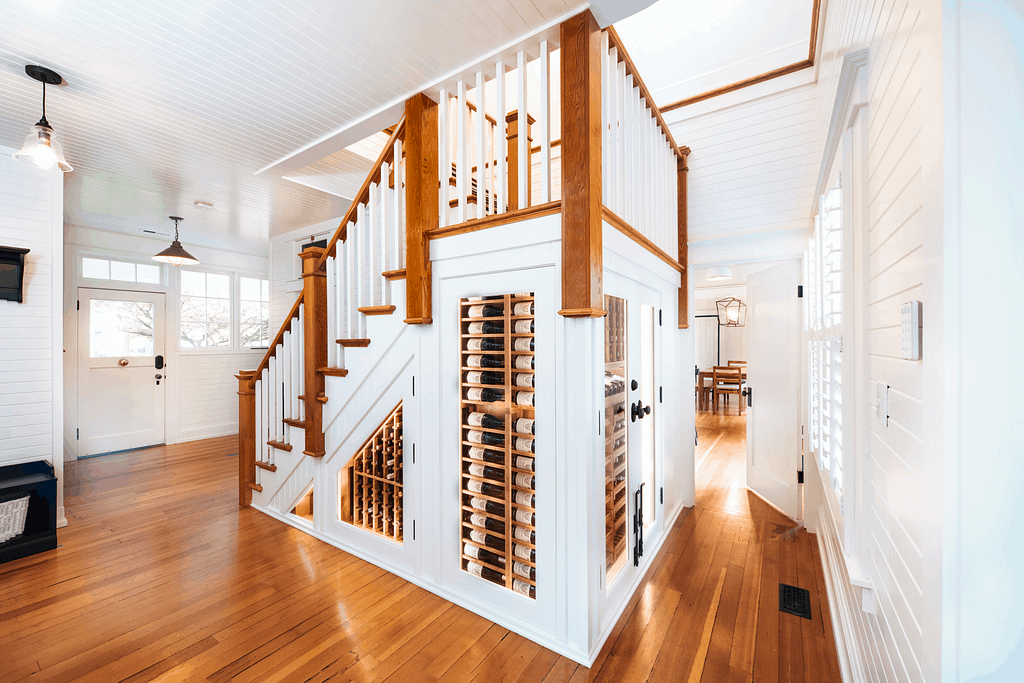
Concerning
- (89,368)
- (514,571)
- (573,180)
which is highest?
(573,180)

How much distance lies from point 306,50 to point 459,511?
2460 mm

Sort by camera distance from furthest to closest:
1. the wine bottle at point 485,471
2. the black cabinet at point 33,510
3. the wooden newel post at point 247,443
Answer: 1. the wooden newel post at point 247,443
2. the black cabinet at point 33,510
3. the wine bottle at point 485,471

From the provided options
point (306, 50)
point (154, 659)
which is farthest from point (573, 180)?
point (154, 659)

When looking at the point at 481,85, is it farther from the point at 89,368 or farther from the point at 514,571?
the point at 89,368

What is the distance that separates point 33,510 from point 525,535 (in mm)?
3435

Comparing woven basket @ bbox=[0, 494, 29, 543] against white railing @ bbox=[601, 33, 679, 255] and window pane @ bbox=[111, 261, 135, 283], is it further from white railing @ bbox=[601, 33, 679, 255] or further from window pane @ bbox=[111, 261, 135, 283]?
white railing @ bbox=[601, 33, 679, 255]

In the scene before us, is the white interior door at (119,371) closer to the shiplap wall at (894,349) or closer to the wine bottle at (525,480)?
the wine bottle at (525,480)

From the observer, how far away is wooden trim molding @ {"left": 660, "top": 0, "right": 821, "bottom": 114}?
2.63 meters

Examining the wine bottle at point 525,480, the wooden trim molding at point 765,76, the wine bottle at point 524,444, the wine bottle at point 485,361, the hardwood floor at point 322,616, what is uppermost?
the wooden trim molding at point 765,76

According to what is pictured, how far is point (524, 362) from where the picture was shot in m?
1.99

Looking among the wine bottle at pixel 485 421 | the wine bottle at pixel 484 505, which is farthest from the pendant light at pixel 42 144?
the wine bottle at pixel 484 505

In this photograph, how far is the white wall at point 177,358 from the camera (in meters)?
4.89

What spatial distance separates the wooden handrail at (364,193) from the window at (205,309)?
13.6 feet

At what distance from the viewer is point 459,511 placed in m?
2.17
